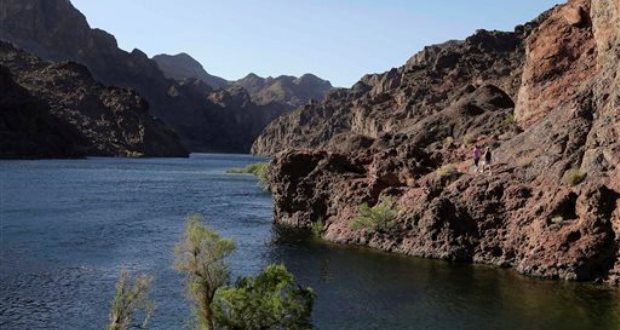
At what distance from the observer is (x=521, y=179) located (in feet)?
156

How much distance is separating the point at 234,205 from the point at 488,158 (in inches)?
1623

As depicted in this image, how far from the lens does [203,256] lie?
20.8m

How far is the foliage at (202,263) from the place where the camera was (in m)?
20.4

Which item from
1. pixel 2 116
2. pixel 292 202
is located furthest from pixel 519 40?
pixel 2 116

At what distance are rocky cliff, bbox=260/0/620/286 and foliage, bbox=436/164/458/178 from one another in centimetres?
13

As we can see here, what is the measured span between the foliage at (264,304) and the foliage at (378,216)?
31155 millimetres

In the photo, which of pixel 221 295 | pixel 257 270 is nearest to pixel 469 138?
pixel 257 270

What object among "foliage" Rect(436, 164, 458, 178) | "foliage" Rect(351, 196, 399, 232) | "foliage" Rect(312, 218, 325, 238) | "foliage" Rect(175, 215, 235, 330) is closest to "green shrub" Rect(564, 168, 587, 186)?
"foliage" Rect(436, 164, 458, 178)

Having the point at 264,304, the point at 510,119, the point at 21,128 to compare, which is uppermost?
the point at 510,119

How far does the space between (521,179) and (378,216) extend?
36.4 feet

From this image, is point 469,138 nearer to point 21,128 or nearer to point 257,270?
point 257,270

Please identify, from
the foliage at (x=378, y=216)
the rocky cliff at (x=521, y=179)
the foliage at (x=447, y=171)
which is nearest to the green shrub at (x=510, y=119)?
the rocky cliff at (x=521, y=179)

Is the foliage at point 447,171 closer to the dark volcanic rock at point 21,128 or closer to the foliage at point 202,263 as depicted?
the foliage at point 202,263

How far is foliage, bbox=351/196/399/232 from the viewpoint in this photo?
169 feet
